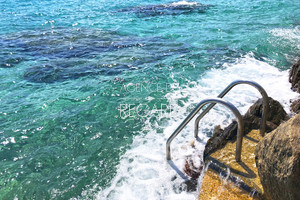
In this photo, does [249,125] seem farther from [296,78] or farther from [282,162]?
[296,78]

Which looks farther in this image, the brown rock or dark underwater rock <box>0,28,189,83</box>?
dark underwater rock <box>0,28,189,83</box>

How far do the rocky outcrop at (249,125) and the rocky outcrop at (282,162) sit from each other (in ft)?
4.61

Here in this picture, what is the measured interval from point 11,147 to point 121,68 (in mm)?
5018

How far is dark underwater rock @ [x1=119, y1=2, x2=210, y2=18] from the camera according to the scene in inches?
747

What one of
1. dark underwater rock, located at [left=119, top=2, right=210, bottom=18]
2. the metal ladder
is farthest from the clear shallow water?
dark underwater rock, located at [left=119, top=2, right=210, bottom=18]

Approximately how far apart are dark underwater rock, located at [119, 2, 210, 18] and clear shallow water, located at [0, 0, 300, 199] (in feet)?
6.85

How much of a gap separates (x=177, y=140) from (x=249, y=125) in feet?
5.62

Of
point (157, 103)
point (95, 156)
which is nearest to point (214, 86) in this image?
point (157, 103)

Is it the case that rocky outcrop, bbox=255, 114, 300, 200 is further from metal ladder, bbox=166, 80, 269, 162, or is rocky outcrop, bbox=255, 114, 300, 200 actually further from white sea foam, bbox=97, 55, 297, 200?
white sea foam, bbox=97, 55, 297, 200

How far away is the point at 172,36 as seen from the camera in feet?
43.9

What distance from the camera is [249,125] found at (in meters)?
4.39

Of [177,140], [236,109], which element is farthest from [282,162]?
[177,140]

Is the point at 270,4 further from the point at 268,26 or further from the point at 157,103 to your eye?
the point at 157,103

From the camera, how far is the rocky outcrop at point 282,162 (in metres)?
2.05
